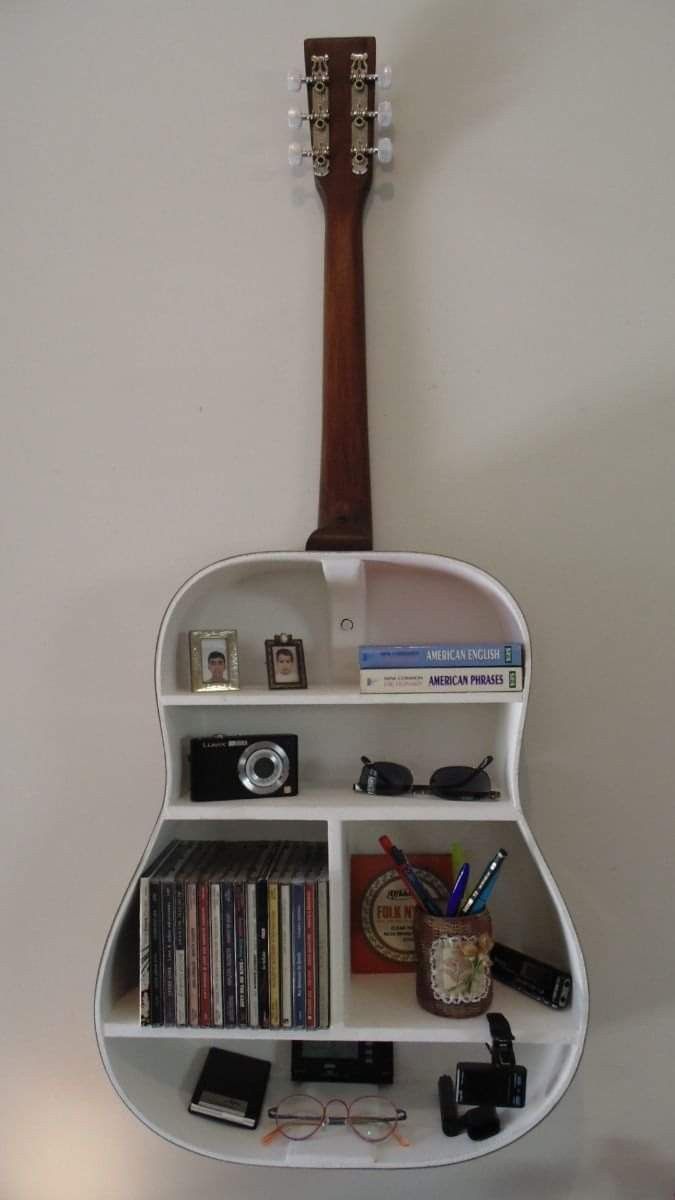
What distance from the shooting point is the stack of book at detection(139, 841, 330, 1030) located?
0.98 meters

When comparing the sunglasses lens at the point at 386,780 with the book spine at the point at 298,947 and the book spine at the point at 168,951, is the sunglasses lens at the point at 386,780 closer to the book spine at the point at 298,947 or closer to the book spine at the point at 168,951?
the book spine at the point at 298,947

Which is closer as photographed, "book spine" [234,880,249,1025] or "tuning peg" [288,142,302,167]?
"book spine" [234,880,249,1025]

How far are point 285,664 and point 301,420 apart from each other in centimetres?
39

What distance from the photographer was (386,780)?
1.04 metres

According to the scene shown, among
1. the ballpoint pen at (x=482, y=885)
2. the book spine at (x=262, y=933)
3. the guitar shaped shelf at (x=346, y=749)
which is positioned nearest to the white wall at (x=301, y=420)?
the guitar shaped shelf at (x=346, y=749)

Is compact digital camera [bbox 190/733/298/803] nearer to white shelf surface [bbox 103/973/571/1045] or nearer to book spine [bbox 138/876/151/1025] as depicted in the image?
book spine [bbox 138/876/151/1025]

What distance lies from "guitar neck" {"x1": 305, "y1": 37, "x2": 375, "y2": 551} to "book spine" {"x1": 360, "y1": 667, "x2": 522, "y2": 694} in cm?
21

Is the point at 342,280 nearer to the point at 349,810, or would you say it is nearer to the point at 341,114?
the point at 341,114

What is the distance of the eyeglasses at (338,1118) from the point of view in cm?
103

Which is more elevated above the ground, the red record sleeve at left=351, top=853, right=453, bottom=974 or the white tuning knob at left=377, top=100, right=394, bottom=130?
the white tuning knob at left=377, top=100, right=394, bottom=130

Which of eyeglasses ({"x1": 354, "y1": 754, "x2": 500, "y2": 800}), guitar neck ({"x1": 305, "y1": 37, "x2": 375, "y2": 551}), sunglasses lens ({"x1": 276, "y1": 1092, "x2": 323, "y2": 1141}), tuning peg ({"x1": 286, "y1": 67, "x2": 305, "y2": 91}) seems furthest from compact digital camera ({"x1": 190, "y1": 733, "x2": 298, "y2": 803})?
tuning peg ({"x1": 286, "y1": 67, "x2": 305, "y2": 91})

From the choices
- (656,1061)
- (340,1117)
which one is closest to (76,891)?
(340,1117)

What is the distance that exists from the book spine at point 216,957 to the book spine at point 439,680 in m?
0.32

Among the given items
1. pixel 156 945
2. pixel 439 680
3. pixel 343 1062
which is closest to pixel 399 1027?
pixel 343 1062
